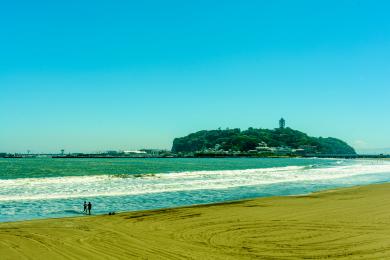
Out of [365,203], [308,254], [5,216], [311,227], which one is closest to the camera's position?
[308,254]

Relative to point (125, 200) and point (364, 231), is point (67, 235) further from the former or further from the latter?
point (125, 200)

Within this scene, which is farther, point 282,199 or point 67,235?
point 282,199

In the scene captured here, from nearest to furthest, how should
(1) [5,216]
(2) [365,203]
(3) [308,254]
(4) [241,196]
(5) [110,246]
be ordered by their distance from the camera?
(3) [308,254] < (5) [110,246] < (1) [5,216] < (2) [365,203] < (4) [241,196]

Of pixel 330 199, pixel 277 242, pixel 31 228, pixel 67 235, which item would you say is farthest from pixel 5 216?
pixel 330 199

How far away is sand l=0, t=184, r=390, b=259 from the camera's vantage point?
12.5m

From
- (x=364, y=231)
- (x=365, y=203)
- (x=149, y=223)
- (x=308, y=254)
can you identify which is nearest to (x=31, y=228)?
(x=149, y=223)

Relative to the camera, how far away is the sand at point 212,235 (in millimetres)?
12516

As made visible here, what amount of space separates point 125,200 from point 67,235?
13.5 m

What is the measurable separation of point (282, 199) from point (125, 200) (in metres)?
11.3

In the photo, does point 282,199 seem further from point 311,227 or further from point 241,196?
point 311,227

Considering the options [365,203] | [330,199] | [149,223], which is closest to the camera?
[149,223]

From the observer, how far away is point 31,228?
17.4 meters

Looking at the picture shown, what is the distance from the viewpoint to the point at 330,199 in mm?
27000

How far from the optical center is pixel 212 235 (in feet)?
50.3
